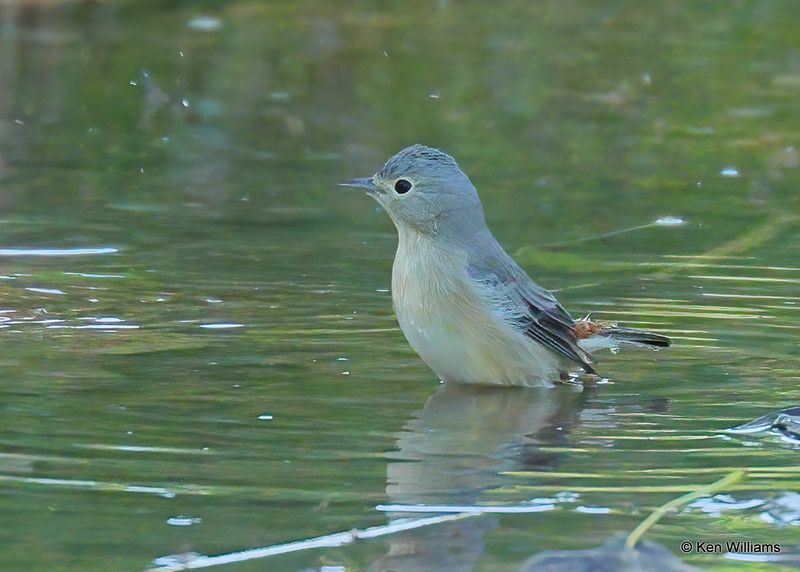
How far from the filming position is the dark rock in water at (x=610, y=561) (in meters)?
4.08

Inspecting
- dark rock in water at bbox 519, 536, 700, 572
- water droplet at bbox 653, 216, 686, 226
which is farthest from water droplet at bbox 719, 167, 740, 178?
dark rock in water at bbox 519, 536, 700, 572

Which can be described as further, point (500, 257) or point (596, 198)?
point (596, 198)

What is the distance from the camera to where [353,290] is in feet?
25.4

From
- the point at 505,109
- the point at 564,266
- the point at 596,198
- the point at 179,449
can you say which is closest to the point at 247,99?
the point at 505,109

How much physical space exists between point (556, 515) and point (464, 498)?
0.32 metres

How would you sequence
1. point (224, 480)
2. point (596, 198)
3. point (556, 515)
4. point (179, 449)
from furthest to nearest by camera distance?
point (596, 198), point (179, 449), point (224, 480), point (556, 515)

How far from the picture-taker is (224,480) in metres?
5.04

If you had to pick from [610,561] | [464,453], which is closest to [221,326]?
[464,453]

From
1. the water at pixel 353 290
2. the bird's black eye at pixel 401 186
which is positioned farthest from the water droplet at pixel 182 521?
the bird's black eye at pixel 401 186

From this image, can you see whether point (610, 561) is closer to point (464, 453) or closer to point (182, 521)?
point (182, 521)

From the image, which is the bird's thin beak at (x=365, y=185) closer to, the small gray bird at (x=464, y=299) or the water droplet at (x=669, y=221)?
the small gray bird at (x=464, y=299)

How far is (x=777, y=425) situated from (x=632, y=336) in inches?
45.1

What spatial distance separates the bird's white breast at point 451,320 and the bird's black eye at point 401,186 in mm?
181

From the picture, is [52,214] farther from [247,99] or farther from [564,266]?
[247,99]
